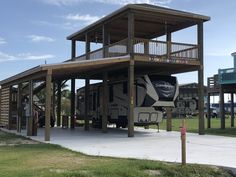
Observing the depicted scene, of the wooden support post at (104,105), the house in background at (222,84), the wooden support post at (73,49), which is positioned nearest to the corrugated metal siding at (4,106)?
the wooden support post at (73,49)

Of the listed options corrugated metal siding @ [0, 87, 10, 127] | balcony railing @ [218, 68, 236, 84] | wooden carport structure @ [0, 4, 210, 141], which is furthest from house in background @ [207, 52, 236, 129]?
corrugated metal siding @ [0, 87, 10, 127]

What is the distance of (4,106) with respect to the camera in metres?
32.2

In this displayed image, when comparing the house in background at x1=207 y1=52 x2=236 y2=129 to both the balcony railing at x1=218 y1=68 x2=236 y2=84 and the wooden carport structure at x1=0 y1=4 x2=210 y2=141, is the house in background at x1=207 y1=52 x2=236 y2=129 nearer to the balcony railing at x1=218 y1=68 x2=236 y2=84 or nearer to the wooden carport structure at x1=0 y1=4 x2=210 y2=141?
the balcony railing at x1=218 y1=68 x2=236 y2=84

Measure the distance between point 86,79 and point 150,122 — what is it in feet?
22.3

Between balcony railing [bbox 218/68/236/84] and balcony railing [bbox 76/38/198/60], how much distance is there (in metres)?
5.65

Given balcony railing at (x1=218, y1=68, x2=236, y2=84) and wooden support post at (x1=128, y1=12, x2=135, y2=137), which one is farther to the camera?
balcony railing at (x1=218, y1=68, x2=236, y2=84)

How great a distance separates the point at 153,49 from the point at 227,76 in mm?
8389

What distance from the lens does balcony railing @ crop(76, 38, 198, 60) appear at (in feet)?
77.0

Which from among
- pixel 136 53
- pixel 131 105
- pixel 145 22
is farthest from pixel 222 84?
pixel 131 105

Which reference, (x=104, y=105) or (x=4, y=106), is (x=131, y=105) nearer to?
(x=104, y=105)

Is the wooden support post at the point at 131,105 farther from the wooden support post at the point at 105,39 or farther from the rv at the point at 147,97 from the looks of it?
the wooden support post at the point at 105,39

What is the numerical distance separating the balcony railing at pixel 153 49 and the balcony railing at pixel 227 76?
5.65 meters

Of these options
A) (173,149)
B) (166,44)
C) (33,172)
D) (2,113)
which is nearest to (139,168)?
(33,172)

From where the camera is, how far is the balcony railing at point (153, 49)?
2348cm
